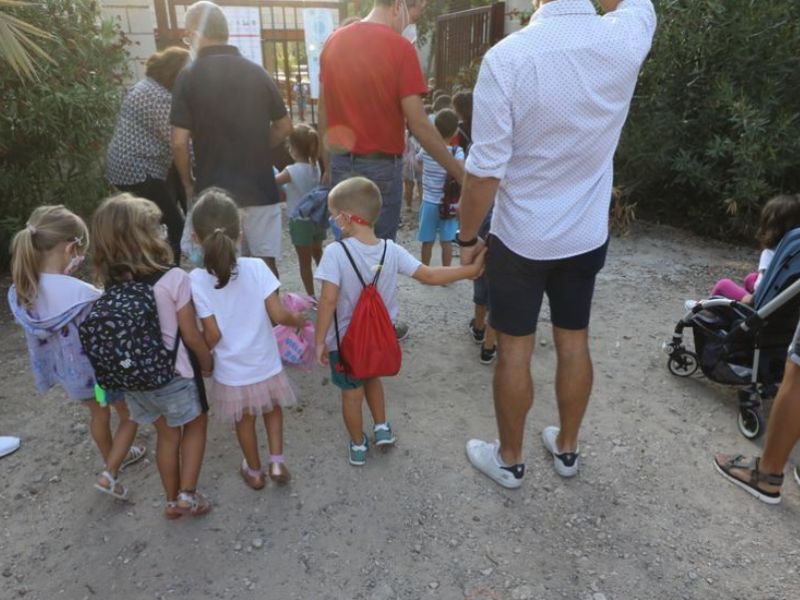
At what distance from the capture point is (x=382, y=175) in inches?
130

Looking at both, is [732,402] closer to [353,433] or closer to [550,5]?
[353,433]

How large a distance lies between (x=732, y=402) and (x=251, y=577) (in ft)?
8.61

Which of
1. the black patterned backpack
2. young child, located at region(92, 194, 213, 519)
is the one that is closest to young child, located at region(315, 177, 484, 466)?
young child, located at region(92, 194, 213, 519)

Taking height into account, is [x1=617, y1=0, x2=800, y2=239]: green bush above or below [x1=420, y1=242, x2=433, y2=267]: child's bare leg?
above

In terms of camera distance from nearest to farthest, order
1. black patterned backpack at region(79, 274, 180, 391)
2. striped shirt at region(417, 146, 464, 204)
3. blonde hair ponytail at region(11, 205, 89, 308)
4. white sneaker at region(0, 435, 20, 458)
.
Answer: black patterned backpack at region(79, 274, 180, 391), blonde hair ponytail at region(11, 205, 89, 308), white sneaker at region(0, 435, 20, 458), striped shirt at region(417, 146, 464, 204)

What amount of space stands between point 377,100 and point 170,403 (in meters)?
1.86

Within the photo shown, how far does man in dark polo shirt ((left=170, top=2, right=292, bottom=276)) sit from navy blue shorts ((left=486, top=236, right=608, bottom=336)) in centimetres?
174

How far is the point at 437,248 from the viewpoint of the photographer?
5988 mm

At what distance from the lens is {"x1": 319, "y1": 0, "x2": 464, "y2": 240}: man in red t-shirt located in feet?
10.1

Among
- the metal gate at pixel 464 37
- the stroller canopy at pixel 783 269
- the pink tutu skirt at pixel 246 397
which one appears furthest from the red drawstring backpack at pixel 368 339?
the metal gate at pixel 464 37

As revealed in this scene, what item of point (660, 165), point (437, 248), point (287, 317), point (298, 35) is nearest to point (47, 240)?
point (287, 317)

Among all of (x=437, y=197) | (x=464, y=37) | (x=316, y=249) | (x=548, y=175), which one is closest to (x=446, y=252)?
(x=437, y=197)

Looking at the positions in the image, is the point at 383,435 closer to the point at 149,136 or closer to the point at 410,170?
the point at 149,136

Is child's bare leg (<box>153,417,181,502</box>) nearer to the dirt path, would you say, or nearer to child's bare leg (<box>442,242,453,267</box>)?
the dirt path
